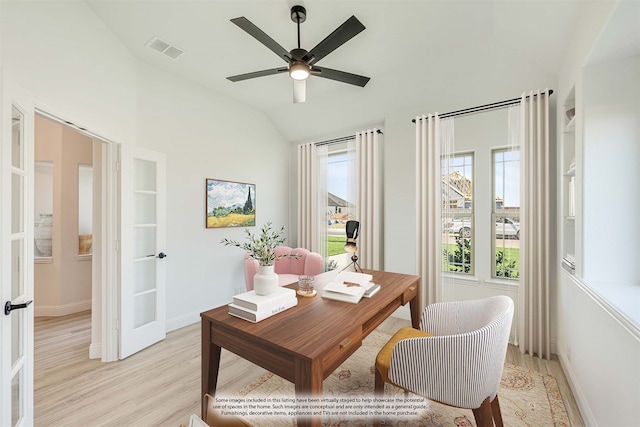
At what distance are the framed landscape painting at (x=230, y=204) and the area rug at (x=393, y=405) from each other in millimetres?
2078

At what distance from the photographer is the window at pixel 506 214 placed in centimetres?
267

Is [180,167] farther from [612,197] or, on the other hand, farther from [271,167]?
[612,197]

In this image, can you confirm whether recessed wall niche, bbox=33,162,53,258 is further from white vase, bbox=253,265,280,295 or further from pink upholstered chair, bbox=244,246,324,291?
white vase, bbox=253,265,280,295

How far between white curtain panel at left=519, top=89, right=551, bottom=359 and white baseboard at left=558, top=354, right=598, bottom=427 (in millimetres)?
264

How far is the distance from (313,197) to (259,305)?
117 inches

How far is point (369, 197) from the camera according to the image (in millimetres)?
3664

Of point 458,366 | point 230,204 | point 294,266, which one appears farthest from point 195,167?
point 458,366

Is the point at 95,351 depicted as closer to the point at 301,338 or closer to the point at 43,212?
the point at 43,212

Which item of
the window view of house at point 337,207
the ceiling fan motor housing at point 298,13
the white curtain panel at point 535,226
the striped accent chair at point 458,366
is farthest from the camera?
the window view of house at point 337,207

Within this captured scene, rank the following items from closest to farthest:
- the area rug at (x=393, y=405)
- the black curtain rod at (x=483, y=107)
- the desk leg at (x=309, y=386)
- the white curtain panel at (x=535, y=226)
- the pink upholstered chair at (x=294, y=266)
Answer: the desk leg at (x=309, y=386)
the area rug at (x=393, y=405)
the white curtain panel at (x=535, y=226)
the black curtain rod at (x=483, y=107)
the pink upholstered chair at (x=294, y=266)

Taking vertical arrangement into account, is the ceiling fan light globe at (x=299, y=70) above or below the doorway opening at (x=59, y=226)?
above

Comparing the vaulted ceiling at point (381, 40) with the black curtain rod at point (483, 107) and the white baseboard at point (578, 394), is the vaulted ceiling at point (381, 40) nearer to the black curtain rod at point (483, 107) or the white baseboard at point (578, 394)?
the black curtain rod at point (483, 107)

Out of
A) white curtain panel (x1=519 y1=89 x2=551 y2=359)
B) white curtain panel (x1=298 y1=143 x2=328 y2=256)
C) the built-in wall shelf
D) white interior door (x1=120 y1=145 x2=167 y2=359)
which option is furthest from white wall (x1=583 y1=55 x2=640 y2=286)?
white interior door (x1=120 y1=145 x2=167 y2=359)

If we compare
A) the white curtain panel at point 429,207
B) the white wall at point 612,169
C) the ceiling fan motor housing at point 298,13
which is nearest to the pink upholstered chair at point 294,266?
the white curtain panel at point 429,207
